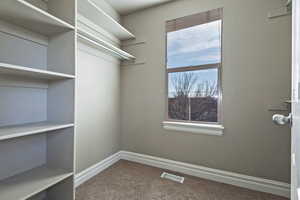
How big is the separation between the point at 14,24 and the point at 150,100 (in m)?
1.72

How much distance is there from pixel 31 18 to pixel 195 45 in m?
1.87

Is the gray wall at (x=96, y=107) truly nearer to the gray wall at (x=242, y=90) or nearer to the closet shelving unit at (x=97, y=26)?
the closet shelving unit at (x=97, y=26)

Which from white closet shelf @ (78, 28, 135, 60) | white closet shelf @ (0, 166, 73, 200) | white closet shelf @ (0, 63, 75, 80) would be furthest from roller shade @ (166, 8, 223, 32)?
white closet shelf @ (0, 166, 73, 200)

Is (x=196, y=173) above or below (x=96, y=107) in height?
below

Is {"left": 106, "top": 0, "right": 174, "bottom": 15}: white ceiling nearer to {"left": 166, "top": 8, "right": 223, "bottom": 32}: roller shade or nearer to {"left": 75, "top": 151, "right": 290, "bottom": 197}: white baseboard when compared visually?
{"left": 166, "top": 8, "right": 223, "bottom": 32}: roller shade

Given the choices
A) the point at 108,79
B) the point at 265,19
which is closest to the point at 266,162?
the point at 265,19

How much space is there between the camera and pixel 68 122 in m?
1.25

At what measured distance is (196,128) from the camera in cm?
198

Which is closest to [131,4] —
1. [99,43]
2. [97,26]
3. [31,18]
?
[97,26]

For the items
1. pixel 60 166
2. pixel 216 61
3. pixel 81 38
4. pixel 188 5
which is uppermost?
pixel 188 5

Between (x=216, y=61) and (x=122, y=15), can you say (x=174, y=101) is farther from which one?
(x=122, y=15)

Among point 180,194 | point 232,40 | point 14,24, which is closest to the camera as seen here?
point 14,24

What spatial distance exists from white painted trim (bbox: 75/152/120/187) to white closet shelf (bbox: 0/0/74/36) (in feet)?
5.27

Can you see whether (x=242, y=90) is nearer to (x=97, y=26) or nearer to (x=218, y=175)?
Result: (x=218, y=175)
